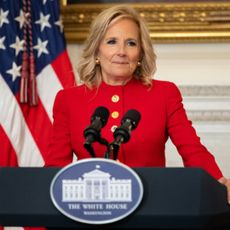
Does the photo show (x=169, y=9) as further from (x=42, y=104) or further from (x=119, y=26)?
(x=119, y=26)

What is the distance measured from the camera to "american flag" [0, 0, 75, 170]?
4387 millimetres

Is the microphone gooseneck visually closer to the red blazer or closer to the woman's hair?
the red blazer

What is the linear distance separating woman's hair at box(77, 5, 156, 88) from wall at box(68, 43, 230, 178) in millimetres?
1559

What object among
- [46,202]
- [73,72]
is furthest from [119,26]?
[73,72]

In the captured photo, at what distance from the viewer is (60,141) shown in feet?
9.21

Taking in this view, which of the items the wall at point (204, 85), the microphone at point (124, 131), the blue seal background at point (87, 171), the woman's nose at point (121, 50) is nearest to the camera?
the blue seal background at point (87, 171)

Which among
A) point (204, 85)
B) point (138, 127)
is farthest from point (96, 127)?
point (204, 85)

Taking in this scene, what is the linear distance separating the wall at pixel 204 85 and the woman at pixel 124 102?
1559 millimetres

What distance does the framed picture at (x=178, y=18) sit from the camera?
4.48m

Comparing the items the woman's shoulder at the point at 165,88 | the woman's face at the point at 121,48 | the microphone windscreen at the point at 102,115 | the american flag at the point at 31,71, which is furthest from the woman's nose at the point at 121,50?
the american flag at the point at 31,71

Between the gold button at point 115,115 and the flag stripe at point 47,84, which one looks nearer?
the gold button at point 115,115

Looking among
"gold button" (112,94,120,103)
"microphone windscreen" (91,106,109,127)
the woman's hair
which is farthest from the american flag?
"microphone windscreen" (91,106,109,127)

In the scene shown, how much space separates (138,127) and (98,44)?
0.41m

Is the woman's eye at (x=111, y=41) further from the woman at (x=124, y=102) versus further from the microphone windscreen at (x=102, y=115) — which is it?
the microphone windscreen at (x=102, y=115)
